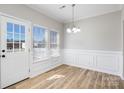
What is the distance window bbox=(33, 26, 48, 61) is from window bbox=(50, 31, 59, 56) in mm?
520

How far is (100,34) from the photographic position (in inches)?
194

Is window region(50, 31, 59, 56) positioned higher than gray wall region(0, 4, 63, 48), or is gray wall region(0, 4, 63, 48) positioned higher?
gray wall region(0, 4, 63, 48)

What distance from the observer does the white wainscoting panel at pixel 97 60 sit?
4.40 m

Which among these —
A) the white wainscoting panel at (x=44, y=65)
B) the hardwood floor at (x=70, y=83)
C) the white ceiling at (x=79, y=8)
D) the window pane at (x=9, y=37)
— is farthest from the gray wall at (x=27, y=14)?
the hardwood floor at (x=70, y=83)

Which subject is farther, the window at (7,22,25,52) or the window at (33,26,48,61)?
the window at (33,26,48,61)

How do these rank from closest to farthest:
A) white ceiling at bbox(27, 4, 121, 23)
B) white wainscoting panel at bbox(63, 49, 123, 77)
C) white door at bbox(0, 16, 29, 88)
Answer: white door at bbox(0, 16, 29, 88) → white ceiling at bbox(27, 4, 121, 23) → white wainscoting panel at bbox(63, 49, 123, 77)

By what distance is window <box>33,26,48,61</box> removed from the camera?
13.8 feet

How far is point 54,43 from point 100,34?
2345 millimetres

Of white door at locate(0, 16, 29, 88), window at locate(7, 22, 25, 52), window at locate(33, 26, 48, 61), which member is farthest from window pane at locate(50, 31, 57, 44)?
window at locate(7, 22, 25, 52)

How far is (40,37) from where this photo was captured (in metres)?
4.54

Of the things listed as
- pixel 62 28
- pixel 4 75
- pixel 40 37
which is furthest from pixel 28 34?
pixel 62 28

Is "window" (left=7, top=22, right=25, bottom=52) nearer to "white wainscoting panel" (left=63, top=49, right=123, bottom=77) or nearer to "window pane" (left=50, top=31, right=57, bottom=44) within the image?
"window pane" (left=50, top=31, right=57, bottom=44)

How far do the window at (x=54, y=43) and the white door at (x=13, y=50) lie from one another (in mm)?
1820

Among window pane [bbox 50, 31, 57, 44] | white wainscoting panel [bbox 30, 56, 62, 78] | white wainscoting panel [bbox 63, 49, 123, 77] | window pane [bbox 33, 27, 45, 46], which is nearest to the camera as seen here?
white wainscoting panel [bbox 30, 56, 62, 78]
